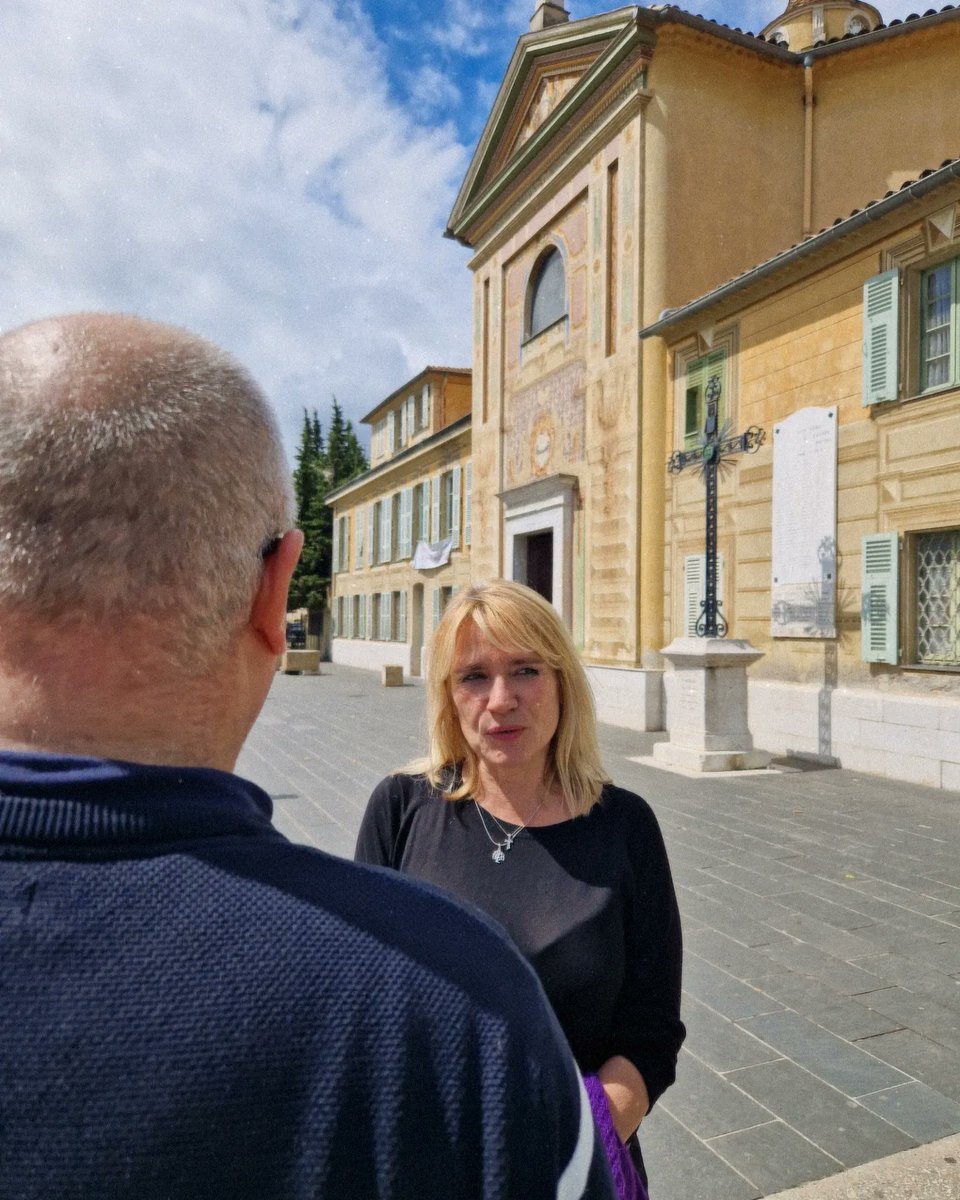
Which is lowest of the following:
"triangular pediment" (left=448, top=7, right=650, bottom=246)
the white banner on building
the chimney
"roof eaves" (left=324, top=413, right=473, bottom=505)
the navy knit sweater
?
the navy knit sweater

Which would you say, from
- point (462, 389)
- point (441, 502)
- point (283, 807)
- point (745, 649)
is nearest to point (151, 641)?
point (283, 807)

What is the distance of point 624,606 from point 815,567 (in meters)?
3.82

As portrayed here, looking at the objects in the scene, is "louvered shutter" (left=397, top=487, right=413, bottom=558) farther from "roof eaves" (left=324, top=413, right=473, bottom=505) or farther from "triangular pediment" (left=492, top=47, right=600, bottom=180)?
"triangular pediment" (left=492, top=47, right=600, bottom=180)

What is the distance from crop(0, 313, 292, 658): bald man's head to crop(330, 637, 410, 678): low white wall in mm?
23366

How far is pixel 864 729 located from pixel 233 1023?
9774mm

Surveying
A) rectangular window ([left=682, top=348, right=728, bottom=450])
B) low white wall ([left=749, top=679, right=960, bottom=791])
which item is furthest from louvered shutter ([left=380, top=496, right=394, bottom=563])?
low white wall ([left=749, top=679, right=960, bottom=791])

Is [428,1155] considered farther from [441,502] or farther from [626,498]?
[441,502]

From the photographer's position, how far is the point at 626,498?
1355 cm

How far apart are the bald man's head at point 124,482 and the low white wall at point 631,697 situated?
38.8 ft

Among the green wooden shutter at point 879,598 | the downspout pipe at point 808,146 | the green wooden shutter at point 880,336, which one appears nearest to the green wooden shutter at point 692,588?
the green wooden shutter at point 879,598

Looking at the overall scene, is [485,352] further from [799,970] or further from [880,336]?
[799,970]

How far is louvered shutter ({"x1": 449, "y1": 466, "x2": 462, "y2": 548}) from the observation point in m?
22.3

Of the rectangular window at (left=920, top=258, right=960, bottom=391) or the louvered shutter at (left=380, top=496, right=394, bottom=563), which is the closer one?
the rectangular window at (left=920, top=258, right=960, bottom=391)

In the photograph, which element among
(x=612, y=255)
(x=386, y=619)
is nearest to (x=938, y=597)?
(x=612, y=255)
